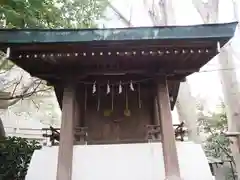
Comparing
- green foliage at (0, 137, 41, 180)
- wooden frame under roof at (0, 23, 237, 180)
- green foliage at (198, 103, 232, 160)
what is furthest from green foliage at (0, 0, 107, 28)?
green foliage at (198, 103, 232, 160)

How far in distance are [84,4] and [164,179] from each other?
6.77 meters

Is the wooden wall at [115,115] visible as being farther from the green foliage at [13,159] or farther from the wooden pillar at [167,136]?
the green foliage at [13,159]

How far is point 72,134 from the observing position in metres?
4.39

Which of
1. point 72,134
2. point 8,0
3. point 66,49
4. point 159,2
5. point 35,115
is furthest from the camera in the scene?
point 35,115

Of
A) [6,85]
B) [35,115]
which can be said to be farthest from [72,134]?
[35,115]

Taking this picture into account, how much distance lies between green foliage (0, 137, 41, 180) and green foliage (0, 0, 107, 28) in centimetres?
289

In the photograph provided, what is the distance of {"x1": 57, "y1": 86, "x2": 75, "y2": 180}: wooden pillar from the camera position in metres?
4.15

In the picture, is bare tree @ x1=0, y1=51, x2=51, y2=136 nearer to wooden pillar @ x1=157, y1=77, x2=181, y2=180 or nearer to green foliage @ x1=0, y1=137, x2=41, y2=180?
green foliage @ x1=0, y1=137, x2=41, y2=180

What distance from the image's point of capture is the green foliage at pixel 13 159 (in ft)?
21.8

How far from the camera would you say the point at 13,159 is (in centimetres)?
677

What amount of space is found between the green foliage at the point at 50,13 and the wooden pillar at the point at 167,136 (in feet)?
9.81

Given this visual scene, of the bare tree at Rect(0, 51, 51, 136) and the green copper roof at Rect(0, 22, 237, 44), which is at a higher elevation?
the bare tree at Rect(0, 51, 51, 136)

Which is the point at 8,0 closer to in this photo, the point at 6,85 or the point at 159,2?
the point at 6,85

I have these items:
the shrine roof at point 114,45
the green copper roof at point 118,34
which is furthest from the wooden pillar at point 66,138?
the green copper roof at point 118,34
